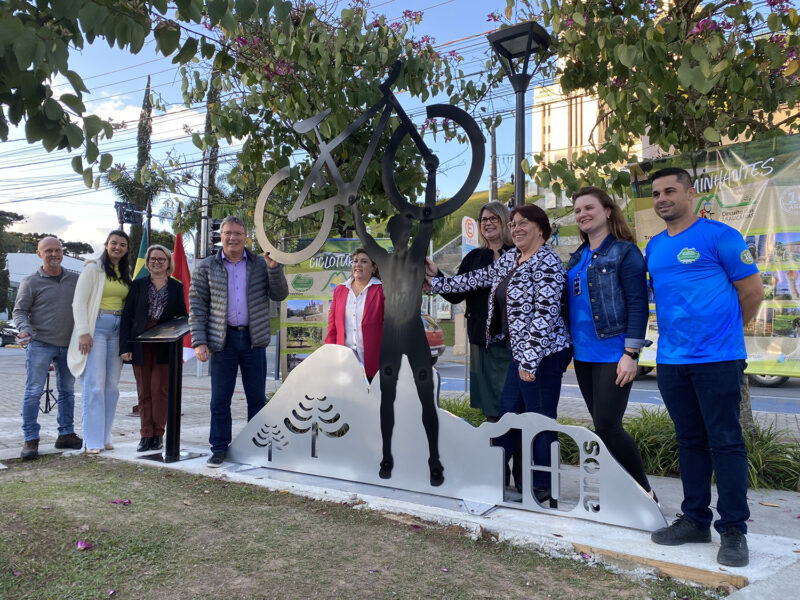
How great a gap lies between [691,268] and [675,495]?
1917mm

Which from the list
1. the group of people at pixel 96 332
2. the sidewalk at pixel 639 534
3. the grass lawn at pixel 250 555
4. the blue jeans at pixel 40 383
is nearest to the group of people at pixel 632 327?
the sidewalk at pixel 639 534

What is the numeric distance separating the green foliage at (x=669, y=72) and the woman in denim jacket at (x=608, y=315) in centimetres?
134

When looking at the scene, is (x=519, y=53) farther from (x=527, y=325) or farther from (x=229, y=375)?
(x=229, y=375)

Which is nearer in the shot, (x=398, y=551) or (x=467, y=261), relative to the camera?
(x=398, y=551)

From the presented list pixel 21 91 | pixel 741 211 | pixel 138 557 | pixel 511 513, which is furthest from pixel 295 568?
pixel 741 211

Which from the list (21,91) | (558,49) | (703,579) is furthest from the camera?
(558,49)

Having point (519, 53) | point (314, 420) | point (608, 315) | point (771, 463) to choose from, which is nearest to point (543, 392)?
point (608, 315)

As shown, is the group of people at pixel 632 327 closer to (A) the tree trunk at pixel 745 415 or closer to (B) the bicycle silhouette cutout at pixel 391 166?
(B) the bicycle silhouette cutout at pixel 391 166

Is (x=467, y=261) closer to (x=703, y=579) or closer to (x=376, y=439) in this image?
(x=376, y=439)

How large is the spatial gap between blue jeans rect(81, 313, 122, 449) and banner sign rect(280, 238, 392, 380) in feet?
8.13

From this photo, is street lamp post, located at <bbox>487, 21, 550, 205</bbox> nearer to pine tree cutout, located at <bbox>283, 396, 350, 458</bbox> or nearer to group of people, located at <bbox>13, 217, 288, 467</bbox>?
group of people, located at <bbox>13, 217, 288, 467</bbox>

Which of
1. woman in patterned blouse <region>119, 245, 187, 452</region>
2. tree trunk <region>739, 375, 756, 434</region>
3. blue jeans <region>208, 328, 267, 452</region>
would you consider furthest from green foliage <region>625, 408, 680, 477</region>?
woman in patterned blouse <region>119, 245, 187, 452</region>

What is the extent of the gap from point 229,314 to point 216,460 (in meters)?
1.14

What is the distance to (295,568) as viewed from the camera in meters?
2.94
